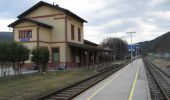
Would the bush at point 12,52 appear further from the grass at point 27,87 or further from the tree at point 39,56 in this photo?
the tree at point 39,56

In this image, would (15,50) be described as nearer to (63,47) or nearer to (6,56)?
(6,56)

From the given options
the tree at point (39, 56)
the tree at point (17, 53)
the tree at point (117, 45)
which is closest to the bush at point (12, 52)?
the tree at point (17, 53)

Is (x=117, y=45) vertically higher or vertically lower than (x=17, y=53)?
higher

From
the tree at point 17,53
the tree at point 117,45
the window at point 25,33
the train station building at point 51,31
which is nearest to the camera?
the tree at point 17,53

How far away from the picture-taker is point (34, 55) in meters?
30.3

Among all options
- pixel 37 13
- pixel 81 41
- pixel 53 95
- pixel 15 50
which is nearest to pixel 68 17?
pixel 37 13

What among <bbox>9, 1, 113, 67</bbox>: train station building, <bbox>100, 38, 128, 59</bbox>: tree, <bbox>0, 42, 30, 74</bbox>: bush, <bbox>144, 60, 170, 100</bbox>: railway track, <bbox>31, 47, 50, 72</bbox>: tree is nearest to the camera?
<bbox>144, 60, 170, 100</bbox>: railway track

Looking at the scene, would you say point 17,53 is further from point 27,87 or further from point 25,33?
point 25,33

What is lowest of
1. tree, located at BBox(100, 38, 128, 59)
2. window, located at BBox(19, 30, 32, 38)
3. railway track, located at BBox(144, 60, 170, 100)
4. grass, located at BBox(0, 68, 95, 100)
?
railway track, located at BBox(144, 60, 170, 100)

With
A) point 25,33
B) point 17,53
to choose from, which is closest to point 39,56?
point 17,53

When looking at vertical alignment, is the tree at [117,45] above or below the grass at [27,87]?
above

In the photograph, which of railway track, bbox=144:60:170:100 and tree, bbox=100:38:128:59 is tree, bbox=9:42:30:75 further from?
tree, bbox=100:38:128:59

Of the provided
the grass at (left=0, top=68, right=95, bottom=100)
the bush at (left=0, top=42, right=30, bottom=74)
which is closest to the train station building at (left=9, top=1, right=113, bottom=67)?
the bush at (left=0, top=42, right=30, bottom=74)

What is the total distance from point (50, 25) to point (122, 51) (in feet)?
319
